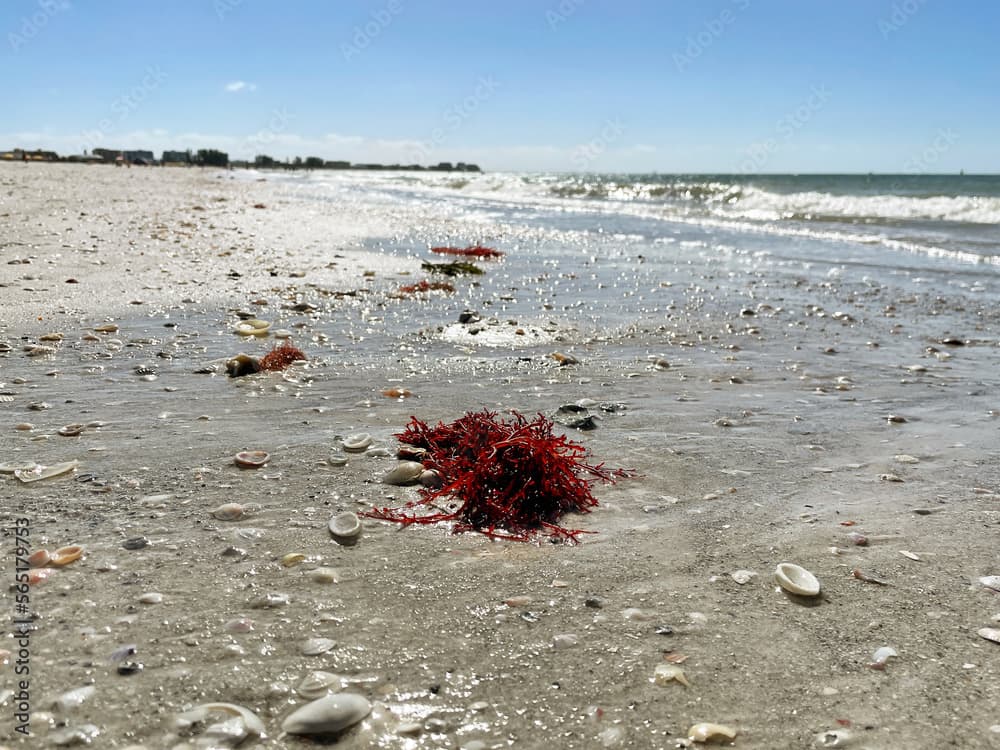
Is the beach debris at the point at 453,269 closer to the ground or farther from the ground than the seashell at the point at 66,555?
farther from the ground

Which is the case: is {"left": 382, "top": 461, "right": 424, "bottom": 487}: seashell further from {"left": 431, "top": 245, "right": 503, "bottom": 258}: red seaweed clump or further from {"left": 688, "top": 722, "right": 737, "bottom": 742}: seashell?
{"left": 431, "top": 245, "right": 503, "bottom": 258}: red seaweed clump

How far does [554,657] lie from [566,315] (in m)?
7.51

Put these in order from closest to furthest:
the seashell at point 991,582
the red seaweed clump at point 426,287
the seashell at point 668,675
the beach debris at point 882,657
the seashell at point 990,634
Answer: the seashell at point 668,675 < the beach debris at point 882,657 < the seashell at point 990,634 < the seashell at point 991,582 < the red seaweed clump at point 426,287

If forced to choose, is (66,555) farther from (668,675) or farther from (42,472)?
(668,675)

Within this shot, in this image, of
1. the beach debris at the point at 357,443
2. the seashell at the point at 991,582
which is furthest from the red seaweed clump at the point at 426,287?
the seashell at the point at 991,582

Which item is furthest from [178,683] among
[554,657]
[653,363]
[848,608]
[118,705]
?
[653,363]

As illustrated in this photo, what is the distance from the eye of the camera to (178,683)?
2477mm

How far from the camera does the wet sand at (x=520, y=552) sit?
2.47 m

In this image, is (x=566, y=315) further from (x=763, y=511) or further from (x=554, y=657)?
(x=554, y=657)

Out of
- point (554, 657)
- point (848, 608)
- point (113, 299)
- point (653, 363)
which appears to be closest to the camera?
point (554, 657)

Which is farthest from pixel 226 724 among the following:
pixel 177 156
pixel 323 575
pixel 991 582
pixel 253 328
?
pixel 177 156

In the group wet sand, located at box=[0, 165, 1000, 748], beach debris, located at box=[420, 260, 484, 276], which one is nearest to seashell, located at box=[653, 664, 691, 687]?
wet sand, located at box=[0, 165, 1000, 748]

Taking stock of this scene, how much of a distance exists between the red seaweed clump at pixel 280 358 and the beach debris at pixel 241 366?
11 centimetres

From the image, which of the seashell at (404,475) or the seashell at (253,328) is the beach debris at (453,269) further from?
the seashell at (404,475)
